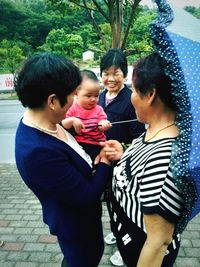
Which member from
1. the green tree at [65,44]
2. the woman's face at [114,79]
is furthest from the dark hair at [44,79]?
the green tree at [65,44]

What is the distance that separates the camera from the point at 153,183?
1.35m

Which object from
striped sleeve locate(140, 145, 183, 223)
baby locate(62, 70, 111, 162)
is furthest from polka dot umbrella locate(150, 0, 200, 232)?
baby locate(62, 70, 111, 162)

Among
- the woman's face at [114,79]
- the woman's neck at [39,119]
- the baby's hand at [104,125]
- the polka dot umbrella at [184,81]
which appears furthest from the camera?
the woman's face at [114,79]

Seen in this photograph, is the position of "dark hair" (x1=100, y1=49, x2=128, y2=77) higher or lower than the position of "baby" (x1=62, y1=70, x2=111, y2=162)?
higher

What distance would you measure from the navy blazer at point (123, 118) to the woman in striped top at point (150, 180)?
104 cm

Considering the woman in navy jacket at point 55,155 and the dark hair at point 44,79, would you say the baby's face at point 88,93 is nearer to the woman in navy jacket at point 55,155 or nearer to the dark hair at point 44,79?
the woman in navy jacket at point 55,155

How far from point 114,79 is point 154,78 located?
4.81 ft

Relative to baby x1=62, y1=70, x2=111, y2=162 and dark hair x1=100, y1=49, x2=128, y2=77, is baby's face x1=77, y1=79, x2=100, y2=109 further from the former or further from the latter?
dark hair x1=100, y1=49, x2=128, y2=77

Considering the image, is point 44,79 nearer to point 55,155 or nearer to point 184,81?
point 55,155

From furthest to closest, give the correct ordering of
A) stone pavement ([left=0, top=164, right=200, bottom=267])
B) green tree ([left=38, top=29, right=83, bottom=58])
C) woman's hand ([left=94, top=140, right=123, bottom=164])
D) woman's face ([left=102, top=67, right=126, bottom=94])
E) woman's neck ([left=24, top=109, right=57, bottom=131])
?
green tree ([left=38, top=29, right=83, bottom=58]), stone pavement ([left=0, top=164, right=200, bottom=267]), woman's face ([left=102, top=67, right=126, bottom=94]), woman's hand ([left=94, top=140, right=123, bottom=164]), woman's neck ([left=24, top=109, right=57, bottom=131])

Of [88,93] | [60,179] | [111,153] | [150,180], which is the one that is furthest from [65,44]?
[150,180]

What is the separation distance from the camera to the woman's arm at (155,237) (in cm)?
138

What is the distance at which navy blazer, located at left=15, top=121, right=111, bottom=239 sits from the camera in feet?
5.01

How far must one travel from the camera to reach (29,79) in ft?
4.90
